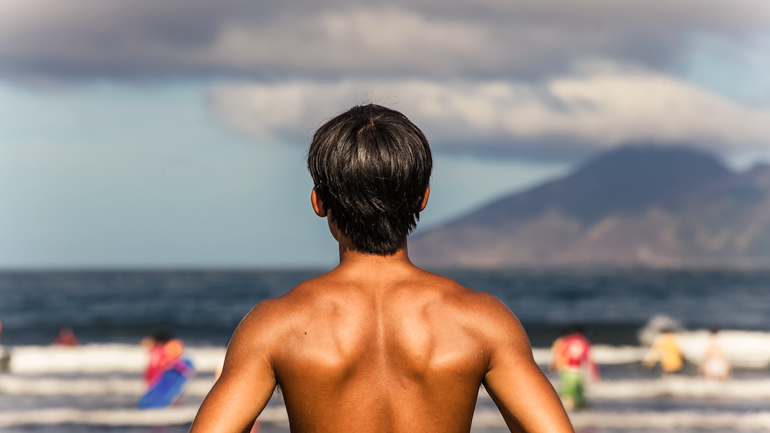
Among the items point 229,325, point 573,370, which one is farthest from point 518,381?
point 229,325

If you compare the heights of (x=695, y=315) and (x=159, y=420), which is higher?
(x=695, y=315)

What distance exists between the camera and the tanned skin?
4.98 ft

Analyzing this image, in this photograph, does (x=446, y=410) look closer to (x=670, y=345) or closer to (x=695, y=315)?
(x=670, y=345)

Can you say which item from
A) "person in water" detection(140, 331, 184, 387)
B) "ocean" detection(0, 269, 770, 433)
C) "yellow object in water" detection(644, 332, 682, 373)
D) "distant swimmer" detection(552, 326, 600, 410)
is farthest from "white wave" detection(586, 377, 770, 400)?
"person in water" detection(140, 331, 184, 387)

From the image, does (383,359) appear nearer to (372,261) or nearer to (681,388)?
(372,261)

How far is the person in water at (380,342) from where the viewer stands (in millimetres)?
1522

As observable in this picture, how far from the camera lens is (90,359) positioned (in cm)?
2430

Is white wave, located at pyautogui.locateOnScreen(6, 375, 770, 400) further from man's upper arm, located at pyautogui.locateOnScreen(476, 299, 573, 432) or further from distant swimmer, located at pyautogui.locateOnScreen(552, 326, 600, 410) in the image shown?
man's upper arm, located at pyautogui.locateOnScreen(476, 299, 573, 432)

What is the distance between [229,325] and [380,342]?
38146 millimetres

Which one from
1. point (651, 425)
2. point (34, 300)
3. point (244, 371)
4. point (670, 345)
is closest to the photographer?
point (244, 371)

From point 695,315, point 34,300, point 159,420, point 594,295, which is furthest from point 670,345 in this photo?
point 34,300

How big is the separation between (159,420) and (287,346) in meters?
13.5

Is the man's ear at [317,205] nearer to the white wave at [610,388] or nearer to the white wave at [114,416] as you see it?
the white wave at [114,416]

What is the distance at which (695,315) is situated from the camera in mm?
51000
